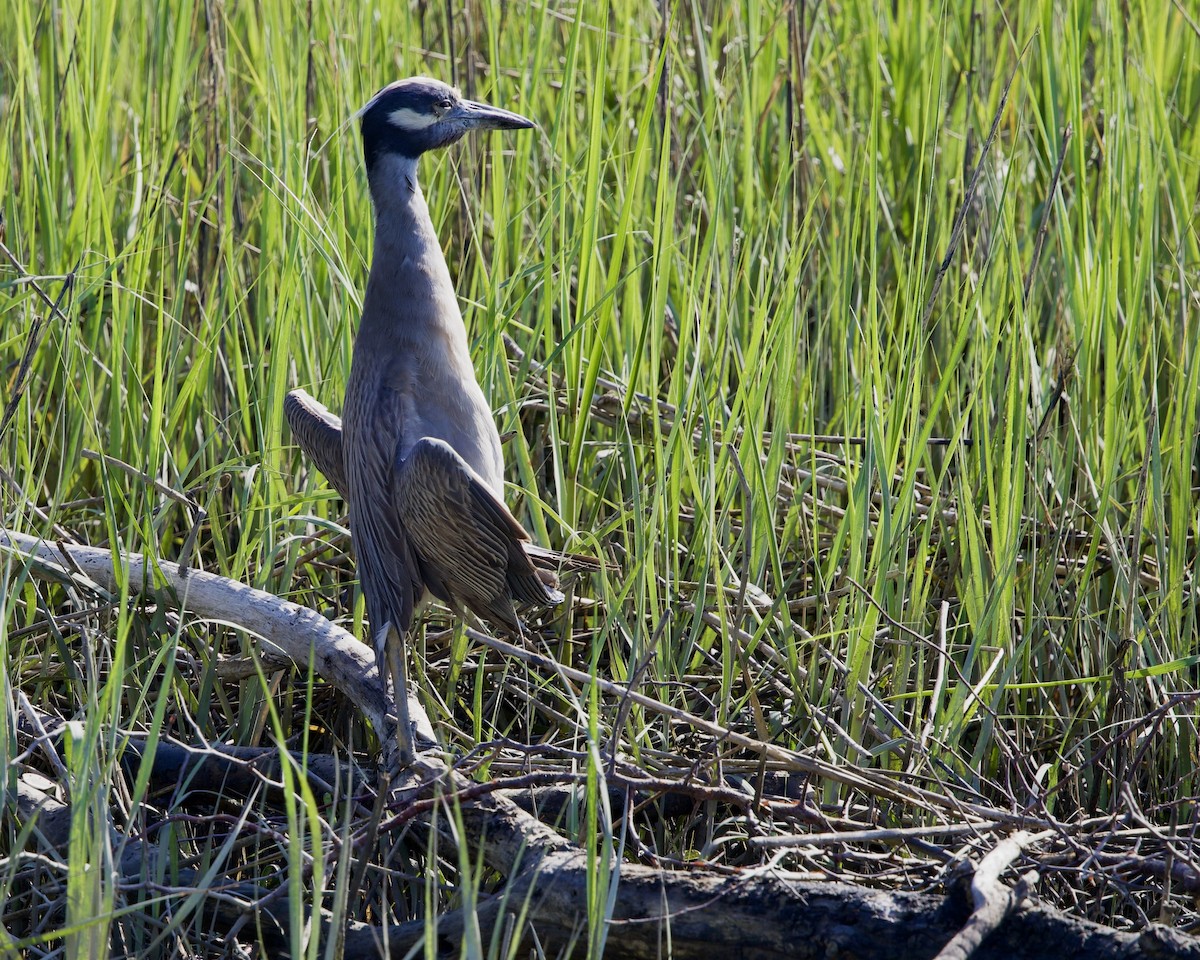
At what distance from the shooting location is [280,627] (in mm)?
2379

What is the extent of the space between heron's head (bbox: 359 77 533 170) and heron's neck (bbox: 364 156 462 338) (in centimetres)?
3

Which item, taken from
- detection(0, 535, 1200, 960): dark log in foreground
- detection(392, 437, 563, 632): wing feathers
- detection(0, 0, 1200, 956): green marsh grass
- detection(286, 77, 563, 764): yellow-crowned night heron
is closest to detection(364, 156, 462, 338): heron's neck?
detection(286, 77, 563, 764): yellow-crowned night heron

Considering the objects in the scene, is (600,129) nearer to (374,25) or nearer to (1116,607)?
(374,25)

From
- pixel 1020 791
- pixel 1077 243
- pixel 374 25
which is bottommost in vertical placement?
pixel 1020 791

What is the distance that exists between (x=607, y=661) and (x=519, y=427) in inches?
20.6

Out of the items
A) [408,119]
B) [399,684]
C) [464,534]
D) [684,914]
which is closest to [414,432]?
[464,534]

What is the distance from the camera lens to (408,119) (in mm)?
2615

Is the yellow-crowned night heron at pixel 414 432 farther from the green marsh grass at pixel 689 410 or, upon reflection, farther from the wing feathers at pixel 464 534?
the green marsh grass at pixel 689 410

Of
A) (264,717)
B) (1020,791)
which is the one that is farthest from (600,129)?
(1020,791)

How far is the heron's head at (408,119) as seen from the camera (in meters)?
2.60

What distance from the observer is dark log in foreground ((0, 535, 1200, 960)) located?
5.41 ft

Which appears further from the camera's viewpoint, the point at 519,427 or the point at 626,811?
the point at 519,427

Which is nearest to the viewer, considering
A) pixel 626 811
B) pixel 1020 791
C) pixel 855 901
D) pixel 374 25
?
pixel 855 901

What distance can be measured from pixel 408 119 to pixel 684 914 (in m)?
1.64
